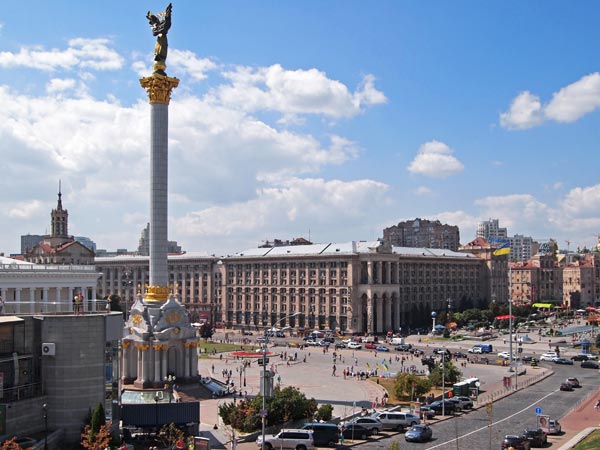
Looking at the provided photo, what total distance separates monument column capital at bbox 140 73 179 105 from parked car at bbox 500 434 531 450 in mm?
43923

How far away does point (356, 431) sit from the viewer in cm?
4847

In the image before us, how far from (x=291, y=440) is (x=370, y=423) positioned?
25.4ft

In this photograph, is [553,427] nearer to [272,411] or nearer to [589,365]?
[272,411]

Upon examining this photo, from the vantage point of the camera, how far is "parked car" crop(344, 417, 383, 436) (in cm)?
4947

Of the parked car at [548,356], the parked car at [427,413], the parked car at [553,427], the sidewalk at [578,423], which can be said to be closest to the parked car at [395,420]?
the parked car at [427,413]

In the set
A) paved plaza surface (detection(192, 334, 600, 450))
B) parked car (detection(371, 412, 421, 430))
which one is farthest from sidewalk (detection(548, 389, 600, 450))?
parked car (detection(371, 412, 421, 430))

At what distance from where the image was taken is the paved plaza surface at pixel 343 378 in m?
53.9

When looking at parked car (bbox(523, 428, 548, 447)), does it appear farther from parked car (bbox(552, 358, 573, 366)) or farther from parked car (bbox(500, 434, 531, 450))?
parked car (bbox(552, 358, 573, 366))

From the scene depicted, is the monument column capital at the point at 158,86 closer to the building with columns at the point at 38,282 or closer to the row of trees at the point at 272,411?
the building with columns at the point at 38,282

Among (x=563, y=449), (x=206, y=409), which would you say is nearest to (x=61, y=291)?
(x=206, y=409)

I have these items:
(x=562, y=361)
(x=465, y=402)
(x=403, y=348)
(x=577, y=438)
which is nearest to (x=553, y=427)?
(x=577, y=438)

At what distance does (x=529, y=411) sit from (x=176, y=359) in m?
31.2

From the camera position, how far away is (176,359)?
2601 inches

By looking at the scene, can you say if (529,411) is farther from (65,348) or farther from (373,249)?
(373,249)
